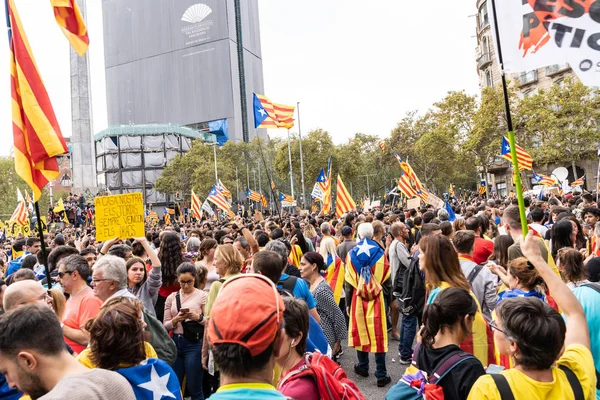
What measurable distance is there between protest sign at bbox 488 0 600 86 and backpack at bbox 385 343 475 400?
1758mm

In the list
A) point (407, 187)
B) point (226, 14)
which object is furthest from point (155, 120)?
point (407, 187)

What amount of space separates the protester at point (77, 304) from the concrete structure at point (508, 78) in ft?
133

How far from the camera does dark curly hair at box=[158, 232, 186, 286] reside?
5.49 meters

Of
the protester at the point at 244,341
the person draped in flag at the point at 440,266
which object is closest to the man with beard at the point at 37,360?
the protester at the point at 244,341

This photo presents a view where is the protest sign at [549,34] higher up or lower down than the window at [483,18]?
lower down

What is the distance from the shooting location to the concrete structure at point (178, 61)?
270 ft

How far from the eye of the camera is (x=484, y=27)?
48906 millimetres

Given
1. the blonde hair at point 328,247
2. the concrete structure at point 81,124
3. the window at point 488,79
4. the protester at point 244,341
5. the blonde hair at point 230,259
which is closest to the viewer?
the protester at point 244,341

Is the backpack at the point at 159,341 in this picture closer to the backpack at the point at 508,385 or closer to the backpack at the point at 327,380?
the backpack at the point at 327,380

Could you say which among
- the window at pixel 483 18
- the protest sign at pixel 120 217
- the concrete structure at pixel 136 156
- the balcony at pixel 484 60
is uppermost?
the window at pixel 483 18

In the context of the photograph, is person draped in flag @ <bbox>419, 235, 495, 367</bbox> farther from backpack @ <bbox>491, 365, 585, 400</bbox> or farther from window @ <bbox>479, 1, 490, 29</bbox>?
window @ <bbox>479, 1, 490, 29</bbox>

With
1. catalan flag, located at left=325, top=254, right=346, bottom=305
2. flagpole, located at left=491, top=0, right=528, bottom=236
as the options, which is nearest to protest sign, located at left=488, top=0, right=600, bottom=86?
flagpole, located at left=491, top=0, right=528, bottom=236

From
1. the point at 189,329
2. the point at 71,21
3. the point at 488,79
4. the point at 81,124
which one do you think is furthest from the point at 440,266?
the point at 488,79

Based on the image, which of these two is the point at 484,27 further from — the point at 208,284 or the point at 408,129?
the point at 208,284
